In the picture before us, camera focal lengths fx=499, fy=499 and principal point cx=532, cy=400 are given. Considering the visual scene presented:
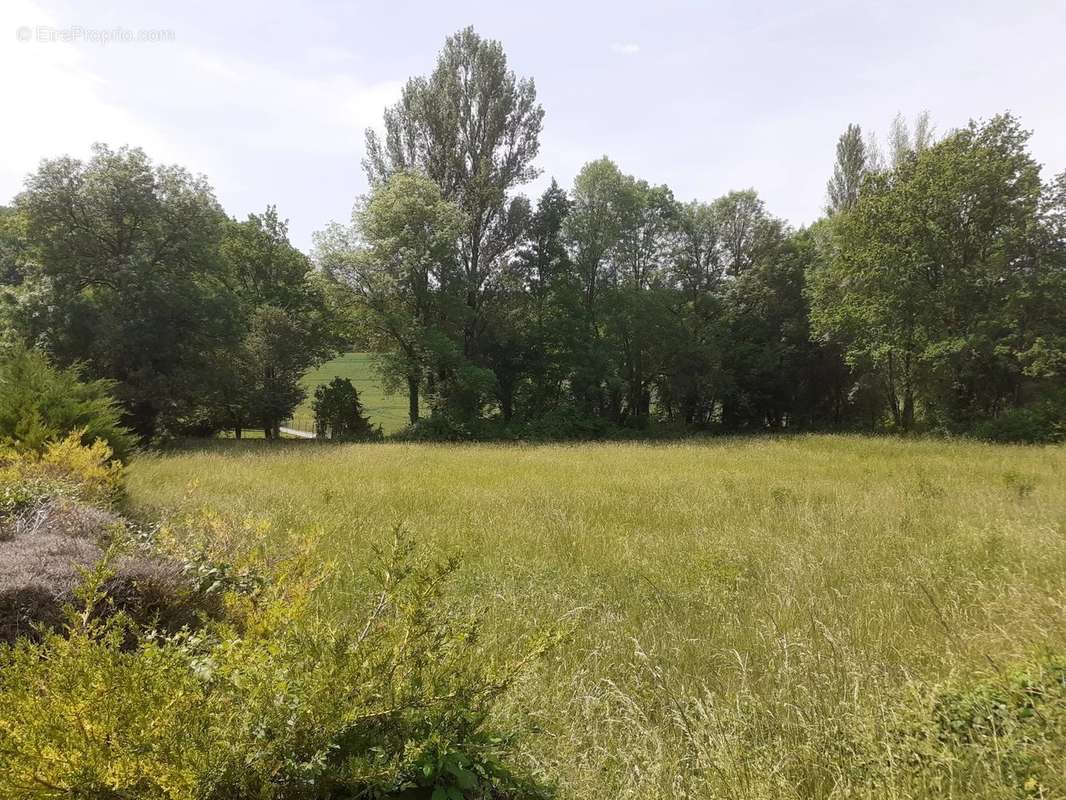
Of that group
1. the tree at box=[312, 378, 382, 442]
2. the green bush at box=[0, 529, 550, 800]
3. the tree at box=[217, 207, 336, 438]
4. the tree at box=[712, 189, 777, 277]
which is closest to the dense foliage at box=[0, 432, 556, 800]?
the green bush at box=[0, 529, 550, 800]

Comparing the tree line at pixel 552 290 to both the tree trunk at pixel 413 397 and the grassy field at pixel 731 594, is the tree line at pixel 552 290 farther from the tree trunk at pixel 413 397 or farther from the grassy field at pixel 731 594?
the grassy field at pixel 731 594

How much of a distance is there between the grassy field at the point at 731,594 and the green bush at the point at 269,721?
69 cm

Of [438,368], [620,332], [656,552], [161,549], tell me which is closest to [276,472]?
[161,549]

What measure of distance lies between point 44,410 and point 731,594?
9.35m

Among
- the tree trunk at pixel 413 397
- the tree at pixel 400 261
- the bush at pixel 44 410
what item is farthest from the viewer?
the tree trunk at pixel 413 397

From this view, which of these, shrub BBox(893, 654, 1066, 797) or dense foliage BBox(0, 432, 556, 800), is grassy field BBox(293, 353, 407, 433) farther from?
shrub BBox(893, 654, 1066, 797)

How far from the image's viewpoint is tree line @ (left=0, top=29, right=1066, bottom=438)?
18.3m

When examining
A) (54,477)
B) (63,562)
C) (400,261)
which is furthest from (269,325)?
(63,562)

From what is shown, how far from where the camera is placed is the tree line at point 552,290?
722 inches

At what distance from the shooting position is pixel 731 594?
14.8ft

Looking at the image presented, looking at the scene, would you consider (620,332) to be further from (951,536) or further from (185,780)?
(185,780)

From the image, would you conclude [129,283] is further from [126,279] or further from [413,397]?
[413,397]

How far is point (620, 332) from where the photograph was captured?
27.5m

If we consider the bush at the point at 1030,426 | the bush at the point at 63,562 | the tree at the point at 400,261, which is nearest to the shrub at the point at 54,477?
the bush at the point at 63,562
